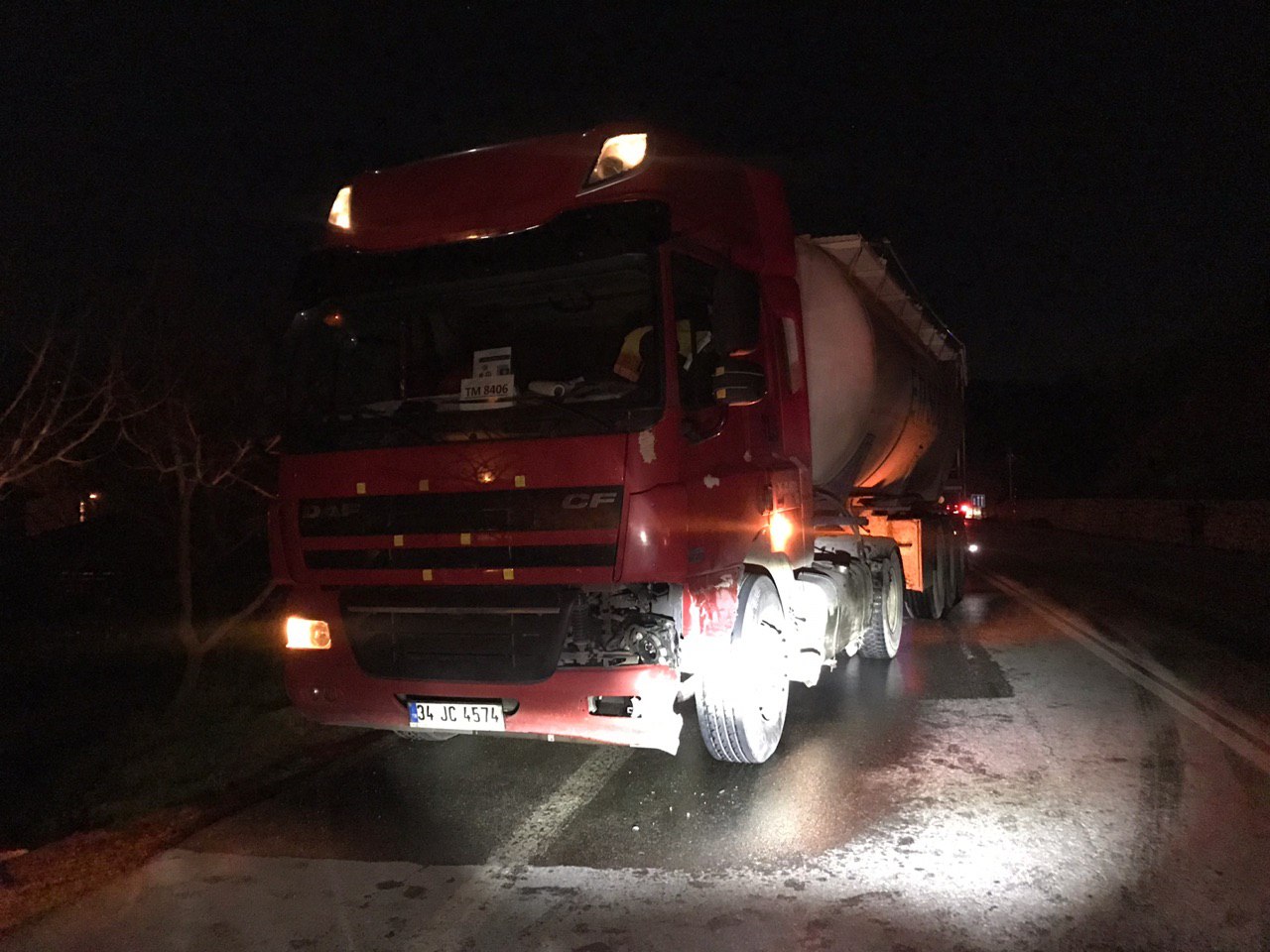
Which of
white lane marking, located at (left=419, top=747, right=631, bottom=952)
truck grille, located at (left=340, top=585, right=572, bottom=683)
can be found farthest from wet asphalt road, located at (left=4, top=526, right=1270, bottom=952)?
truck grille, located at (left=340, top=585, right=572, bottom=683)

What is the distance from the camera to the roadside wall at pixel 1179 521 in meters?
28.6

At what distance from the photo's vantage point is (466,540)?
17.1ft

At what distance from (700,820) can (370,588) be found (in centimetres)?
223

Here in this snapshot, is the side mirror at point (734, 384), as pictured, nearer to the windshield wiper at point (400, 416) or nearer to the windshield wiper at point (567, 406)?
the windshield wiper at point (567, 406)

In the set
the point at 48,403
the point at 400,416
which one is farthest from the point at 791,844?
the point at 48,403

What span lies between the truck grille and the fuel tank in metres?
3.38

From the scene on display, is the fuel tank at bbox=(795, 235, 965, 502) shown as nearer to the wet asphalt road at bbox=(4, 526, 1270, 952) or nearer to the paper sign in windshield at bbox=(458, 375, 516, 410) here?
the wet asphalt road at bbox=(4, 526, 1270, 952)

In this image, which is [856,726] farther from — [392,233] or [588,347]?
[392,233]

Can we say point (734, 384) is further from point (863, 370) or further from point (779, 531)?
point (863, 370)

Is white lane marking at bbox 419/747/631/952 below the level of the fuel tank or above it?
below

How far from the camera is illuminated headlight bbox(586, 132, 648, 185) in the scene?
5246 millimetres

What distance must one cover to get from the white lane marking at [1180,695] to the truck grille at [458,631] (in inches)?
175

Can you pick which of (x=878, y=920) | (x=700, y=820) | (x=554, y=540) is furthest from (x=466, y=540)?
(x=878, y=920)

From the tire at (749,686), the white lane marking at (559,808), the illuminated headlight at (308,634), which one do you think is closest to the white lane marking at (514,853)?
the white lane marking at (559,808)
